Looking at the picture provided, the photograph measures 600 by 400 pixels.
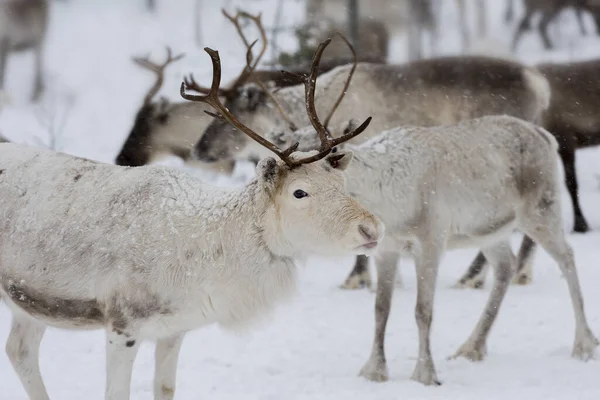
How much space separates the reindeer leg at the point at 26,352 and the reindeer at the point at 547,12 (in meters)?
14.7

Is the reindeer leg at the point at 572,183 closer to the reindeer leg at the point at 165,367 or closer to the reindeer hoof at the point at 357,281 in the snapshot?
the reindeer hoof at the point at 357,281

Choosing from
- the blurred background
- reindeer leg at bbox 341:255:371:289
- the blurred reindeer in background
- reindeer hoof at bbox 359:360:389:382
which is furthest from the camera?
the blurred reindeer in background

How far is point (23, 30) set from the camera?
730 inches

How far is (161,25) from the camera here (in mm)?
20328

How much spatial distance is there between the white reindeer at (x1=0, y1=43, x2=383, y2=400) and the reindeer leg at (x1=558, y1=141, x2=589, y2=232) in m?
6.10

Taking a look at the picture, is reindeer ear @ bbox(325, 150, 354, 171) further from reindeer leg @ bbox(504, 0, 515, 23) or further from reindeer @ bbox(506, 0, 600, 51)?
→ reindeer leg @ bbox(504, 0, 515, 23)

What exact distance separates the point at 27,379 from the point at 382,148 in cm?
245

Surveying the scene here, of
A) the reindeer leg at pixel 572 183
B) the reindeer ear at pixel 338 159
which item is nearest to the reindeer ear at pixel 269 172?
the reindeer ear at pixel 338 159

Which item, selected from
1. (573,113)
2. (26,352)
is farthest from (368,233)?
(573,113)

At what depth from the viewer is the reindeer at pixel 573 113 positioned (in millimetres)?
9734

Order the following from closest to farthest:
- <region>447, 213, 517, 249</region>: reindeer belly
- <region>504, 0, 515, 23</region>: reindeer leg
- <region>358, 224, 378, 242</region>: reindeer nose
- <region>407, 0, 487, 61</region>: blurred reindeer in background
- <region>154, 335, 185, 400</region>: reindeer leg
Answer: <region>358, 224, 378, 242</region>: reindeer nose, <region>154, 335, 185, 400</region>: reindeer leg, <region>447, 213, 517, 249</region>: reindeer belly, <region>407, 0, 487, 61</region>: blurred reindeer in background, <region>504, 0, 515, 23</region>: reindeer leg

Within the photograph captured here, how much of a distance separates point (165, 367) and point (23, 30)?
15.7m

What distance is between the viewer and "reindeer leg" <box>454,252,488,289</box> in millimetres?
7551

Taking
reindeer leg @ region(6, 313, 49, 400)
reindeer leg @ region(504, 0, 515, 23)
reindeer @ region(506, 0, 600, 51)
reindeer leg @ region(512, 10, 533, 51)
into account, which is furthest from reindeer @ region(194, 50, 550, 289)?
reindeer leg @ region(504, 0, 515, 23)
